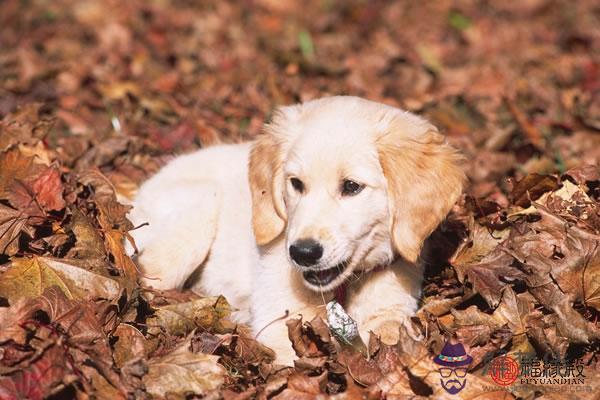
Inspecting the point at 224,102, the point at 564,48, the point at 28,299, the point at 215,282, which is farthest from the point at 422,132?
the point at 564,48

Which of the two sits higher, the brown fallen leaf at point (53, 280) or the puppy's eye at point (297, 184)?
the puppy's eye at point (297, 184)

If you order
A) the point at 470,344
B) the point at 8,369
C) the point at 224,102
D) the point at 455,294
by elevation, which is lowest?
the point at 224,102

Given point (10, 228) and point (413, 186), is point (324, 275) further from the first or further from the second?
point (10, 228)

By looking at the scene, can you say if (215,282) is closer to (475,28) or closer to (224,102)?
(224,102)

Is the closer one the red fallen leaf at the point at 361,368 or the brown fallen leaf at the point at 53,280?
the red fallen leaf at the point at 361,368

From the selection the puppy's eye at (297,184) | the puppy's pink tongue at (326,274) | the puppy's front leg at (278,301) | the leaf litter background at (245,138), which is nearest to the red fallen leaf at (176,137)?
the leaf litter background at (245,138)

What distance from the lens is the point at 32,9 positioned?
856 cm

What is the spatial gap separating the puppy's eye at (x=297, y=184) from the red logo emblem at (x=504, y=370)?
1.08 metres

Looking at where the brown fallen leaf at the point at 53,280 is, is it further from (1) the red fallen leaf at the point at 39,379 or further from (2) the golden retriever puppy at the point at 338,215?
(1) the red fallen leaf at the point at 39,379

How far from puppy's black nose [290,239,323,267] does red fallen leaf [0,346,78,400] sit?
0.97 meters

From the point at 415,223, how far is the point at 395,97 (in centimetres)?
352

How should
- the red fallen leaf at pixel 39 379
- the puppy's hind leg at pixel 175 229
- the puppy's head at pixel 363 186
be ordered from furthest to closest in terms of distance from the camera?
the puppy's hind leg at pixel 175 229 → the puppy's head at pixel 363 186 → the red fallen leaf at pixel 39 379

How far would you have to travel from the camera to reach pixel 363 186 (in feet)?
10.5

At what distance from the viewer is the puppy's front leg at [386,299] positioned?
10.9 ft
